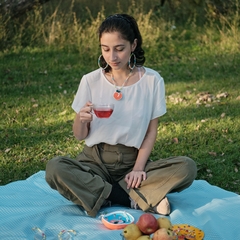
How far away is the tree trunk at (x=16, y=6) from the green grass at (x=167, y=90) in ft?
0.67

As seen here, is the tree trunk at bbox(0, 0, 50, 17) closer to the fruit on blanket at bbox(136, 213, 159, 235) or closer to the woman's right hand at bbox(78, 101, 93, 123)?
the woman's right hand at bbox(78, 101, 93, 123)

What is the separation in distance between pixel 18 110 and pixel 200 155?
2.85 m

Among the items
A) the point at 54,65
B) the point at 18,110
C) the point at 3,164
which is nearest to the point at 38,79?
the point at 54,65

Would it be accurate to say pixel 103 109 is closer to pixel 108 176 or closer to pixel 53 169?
pixel 53 169

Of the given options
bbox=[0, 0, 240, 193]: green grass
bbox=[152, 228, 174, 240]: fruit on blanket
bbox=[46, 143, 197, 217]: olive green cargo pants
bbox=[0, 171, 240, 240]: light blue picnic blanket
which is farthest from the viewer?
bbox=[0, 0, 240, 193]: green grass

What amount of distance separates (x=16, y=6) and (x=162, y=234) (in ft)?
26.7

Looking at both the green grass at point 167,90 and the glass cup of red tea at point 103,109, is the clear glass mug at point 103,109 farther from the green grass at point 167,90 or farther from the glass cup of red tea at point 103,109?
the green grass at point 167,90

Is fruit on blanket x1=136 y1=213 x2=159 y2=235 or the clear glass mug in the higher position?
the clear glass mug

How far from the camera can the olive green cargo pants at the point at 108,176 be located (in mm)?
3889

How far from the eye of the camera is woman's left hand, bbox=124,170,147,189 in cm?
404

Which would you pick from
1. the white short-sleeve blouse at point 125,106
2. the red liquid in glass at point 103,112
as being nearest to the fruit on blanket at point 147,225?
the red liquid in glass at point 103,112

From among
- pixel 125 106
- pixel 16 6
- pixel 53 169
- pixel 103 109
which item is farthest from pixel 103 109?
pixel 16 6

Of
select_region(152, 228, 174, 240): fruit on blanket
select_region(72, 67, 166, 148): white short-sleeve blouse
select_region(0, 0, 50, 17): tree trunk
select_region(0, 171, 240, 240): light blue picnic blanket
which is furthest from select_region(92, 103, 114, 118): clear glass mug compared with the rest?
select_region(0, 0, 50, 17): tree trunk

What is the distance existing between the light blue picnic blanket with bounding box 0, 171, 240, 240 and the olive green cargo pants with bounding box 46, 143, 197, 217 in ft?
0.41
